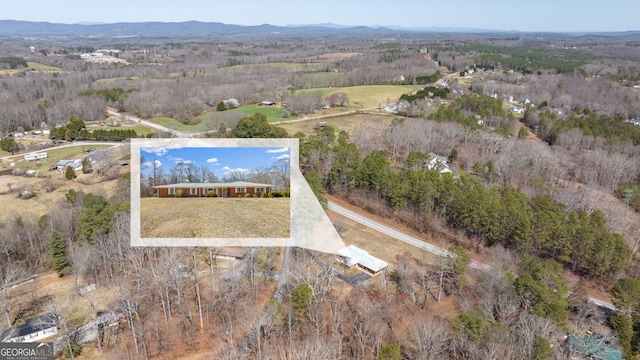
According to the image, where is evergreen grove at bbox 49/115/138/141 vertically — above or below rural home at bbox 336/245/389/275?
above

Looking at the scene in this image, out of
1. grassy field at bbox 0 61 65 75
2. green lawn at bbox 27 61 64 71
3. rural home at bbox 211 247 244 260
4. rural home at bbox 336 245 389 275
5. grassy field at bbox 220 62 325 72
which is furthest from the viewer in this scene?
green lawn at bbox 27 61 64 71

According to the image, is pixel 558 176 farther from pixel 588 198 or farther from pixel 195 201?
pixel 195 201

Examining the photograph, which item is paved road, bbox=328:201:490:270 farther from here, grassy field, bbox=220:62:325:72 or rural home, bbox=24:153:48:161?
grassy field, bbox=220:62:325:72

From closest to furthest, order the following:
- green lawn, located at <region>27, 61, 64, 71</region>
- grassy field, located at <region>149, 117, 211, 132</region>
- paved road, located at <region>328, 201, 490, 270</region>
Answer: paved road, located at <region>328, 201, 490, 270</region> → grassy field, located at <region>149, 117, 211, 132</region> → green lawn, located at <region>27, 61, 64, 71</region>

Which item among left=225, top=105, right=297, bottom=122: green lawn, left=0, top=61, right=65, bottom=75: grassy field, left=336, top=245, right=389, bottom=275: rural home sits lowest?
left=336, top=245, right=389, bottom=275: rural home

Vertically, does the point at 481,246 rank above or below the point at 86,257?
below

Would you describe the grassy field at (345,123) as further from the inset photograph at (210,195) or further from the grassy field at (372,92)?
the inset photograph at (210,195)

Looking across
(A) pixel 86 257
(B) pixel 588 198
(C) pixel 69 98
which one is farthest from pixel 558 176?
(C) pixel 69 98

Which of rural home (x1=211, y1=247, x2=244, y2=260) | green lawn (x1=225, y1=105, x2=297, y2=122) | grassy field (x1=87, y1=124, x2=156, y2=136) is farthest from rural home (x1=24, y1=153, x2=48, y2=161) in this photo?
rural home (x1=211, y1=247, x2=244, y2=260)

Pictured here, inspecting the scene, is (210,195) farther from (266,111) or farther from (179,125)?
(266,111)
